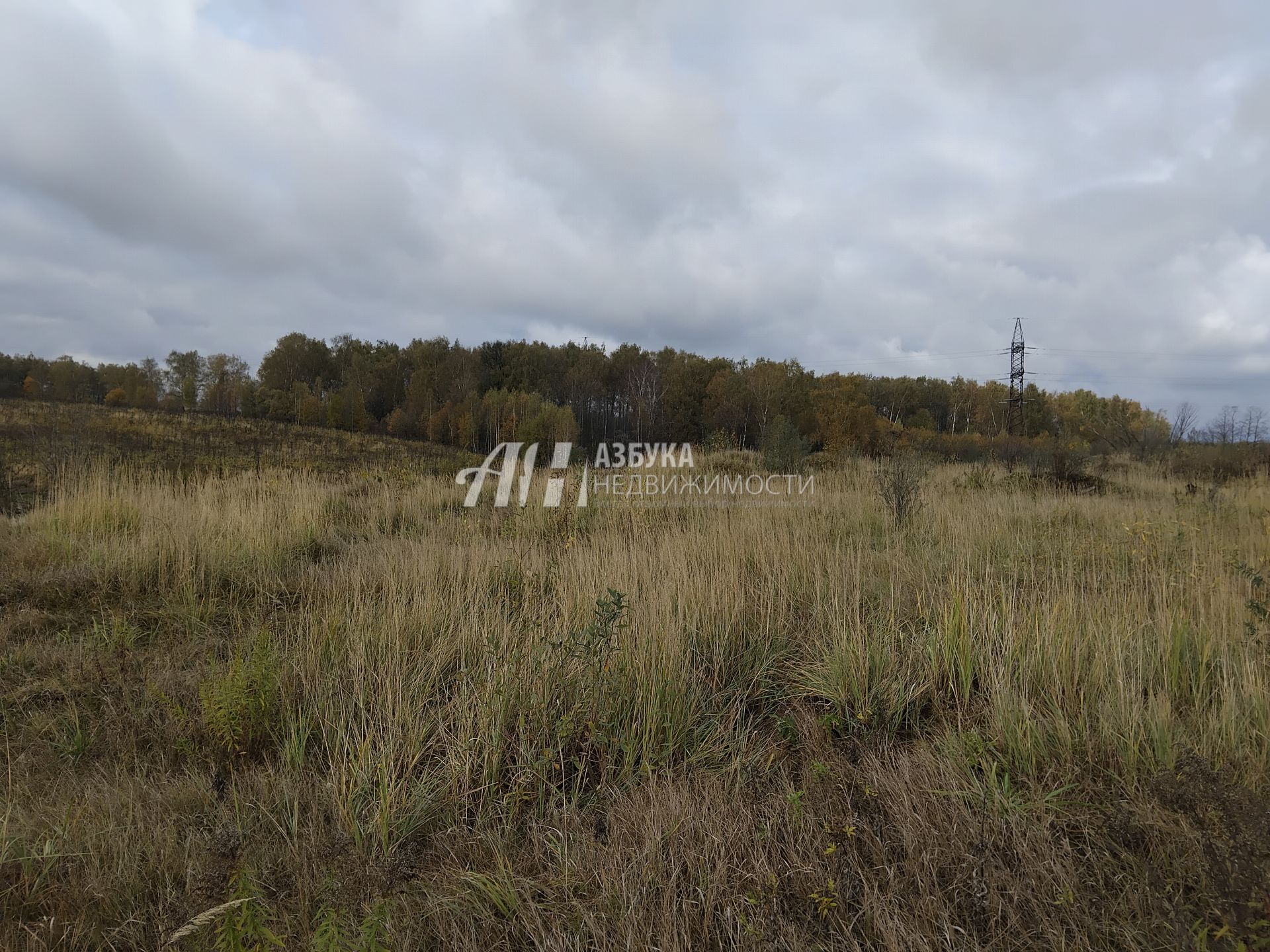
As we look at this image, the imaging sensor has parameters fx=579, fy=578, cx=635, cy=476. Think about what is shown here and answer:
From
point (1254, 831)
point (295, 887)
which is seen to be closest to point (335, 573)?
point (295, 887)

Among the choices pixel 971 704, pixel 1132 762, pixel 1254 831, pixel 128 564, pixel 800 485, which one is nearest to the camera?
pixel 1254 831

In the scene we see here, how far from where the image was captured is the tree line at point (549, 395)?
40750 mm

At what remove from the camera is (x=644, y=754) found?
2314 mm

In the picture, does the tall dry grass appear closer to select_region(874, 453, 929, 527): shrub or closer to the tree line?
select_region(874, 453, 929, 527): shrub

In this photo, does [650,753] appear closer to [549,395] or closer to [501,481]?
[501,481]

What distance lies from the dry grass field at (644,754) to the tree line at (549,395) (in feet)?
73.1

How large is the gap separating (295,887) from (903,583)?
382 cm

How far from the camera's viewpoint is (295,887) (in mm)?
1747

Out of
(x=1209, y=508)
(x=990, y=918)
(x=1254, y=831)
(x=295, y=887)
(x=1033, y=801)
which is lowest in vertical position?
(x=295, y=887)

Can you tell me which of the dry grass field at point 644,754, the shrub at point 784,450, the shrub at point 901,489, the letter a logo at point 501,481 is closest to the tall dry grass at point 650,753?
the dry grass field at point 644,754

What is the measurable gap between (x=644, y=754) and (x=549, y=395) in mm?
51608

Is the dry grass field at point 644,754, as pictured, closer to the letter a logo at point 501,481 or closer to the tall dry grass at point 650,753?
the tall dry grass at point 650,753

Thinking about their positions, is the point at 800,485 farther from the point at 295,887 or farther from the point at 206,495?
the point at 295,887

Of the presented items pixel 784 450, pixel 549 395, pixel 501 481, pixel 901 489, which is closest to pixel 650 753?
pixel 901 489
